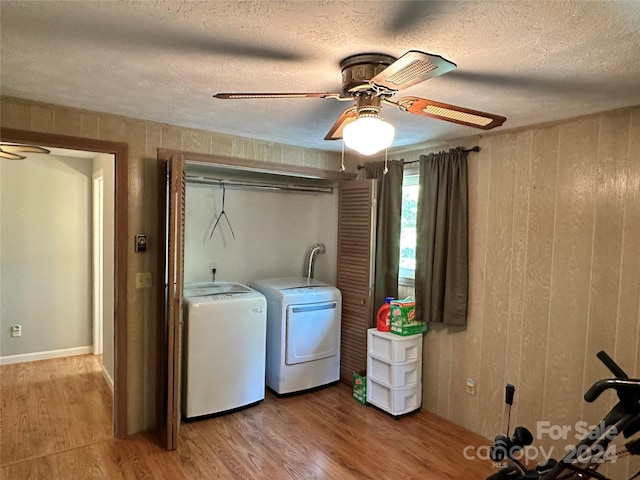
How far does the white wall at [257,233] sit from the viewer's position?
3936 millimetres

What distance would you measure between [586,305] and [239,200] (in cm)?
307

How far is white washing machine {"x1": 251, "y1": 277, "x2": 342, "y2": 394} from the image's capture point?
12.1 feet

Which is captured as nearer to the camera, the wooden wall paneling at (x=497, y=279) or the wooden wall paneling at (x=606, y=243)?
the wooden wall paneling at (x=606, y=243)

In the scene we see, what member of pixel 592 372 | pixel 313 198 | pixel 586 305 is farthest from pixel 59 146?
pixel 592 372

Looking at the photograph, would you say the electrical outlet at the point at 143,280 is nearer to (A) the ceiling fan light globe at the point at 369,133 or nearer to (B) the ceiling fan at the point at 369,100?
(B) the ceiling fan at the point at 369,100

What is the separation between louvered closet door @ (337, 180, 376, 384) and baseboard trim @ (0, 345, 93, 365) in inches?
120

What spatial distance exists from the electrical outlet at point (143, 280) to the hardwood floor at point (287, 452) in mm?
1111

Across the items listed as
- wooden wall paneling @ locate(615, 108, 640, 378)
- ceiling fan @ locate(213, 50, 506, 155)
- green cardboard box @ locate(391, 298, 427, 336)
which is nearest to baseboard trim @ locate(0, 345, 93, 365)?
green cardboard box @ locate(391, 298, 427, 336)

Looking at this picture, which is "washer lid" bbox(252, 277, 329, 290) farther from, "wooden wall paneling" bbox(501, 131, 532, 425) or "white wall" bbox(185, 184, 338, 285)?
"wooden wall paneling" bbox(501, 131, 532, 425)

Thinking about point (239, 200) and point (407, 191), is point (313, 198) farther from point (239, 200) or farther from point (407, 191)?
point (407, 191)

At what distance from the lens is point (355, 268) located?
3.91 meters

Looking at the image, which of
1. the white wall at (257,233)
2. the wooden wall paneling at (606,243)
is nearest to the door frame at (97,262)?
the white wall at (257,233)

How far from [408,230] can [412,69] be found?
102 inches

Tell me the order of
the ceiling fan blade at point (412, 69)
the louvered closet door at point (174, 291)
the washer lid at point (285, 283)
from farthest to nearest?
the washer lid at point (285, 283) → the louvered closet door at point (174, 291) → the ceiling fan blade at point (412, 69)
